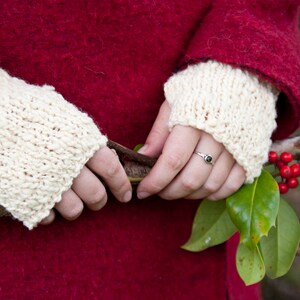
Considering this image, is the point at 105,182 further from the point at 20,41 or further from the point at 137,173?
the point at 20,41

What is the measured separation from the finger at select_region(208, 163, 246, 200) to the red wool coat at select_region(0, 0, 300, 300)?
134 millimetres

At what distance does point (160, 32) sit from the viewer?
95 cm

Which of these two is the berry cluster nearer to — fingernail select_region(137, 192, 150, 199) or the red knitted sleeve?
the red knitted sleeve

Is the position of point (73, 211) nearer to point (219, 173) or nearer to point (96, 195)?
point (96, 195)

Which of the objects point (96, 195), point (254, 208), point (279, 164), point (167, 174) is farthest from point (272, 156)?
point (96, 195)

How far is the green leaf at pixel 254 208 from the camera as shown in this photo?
881mm

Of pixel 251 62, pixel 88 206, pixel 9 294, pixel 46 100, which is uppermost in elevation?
pixel 251 62

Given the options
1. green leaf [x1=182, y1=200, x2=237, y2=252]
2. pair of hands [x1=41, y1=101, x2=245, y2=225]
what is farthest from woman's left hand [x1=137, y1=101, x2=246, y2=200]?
green leaf [x1=182, y1=200, x2=237, y2=252]

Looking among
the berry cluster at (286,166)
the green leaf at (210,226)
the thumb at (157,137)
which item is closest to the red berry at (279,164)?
the berry cluster at (286,166)

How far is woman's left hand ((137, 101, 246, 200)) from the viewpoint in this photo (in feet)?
2.80

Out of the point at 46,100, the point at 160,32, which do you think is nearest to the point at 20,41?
the point at 46,100

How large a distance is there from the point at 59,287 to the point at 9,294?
8 centimetres

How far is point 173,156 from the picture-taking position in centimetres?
85

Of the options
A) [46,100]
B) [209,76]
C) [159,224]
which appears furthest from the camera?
[159,224]
